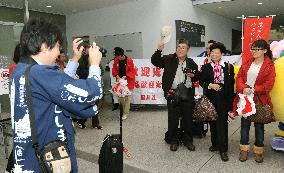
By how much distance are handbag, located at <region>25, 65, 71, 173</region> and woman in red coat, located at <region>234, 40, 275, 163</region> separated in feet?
8.49

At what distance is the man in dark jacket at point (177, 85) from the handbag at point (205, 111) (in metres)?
0.26

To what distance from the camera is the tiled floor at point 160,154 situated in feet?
11.2

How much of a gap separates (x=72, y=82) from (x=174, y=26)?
7.01 m

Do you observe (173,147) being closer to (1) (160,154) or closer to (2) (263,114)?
(1) (160,154)

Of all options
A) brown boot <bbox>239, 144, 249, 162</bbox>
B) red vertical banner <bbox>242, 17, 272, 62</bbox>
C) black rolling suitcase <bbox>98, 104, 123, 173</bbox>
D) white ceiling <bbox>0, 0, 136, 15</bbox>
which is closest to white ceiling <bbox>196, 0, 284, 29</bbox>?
white ceiling <bbox>0, 0, 136, 15</bbox>

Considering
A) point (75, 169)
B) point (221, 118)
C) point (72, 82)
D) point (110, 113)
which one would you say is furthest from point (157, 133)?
point (72, 82)

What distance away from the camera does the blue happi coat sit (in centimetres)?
131

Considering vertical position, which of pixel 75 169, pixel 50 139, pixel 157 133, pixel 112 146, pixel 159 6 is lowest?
pixel 157 133

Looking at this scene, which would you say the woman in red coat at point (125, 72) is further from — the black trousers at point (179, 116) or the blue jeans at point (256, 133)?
the blue jeans at point (256, 133)

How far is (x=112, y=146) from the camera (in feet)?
8.62

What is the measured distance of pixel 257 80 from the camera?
133 inches

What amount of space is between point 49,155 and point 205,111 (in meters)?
2.63

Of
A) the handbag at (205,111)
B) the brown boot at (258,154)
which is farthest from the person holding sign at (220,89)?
the brown boot at (258,154)

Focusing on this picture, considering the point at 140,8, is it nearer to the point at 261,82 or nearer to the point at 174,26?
the point at 174,26
